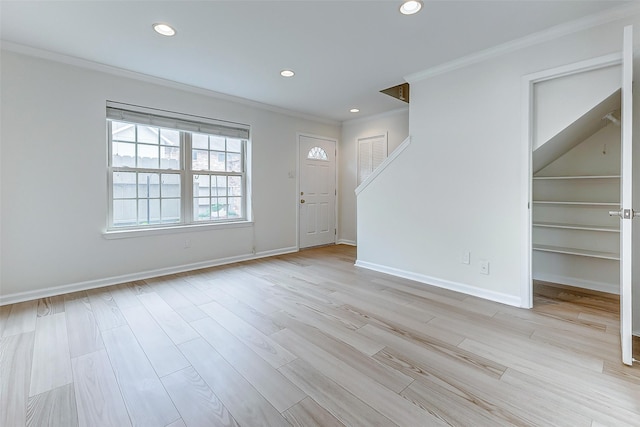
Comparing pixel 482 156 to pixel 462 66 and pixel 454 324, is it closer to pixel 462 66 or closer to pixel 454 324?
pixel 462 66

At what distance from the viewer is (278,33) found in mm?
2486

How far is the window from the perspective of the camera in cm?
343

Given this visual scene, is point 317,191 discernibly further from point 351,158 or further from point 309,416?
point 309,416

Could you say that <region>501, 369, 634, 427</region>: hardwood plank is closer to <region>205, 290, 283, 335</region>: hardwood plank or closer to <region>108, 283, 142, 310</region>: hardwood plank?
<region>205, 290, 283, 335</region>: hardwood plank

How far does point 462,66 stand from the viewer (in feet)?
9.76

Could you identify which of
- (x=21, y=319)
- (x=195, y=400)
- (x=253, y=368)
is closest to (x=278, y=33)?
(x=253, y=368)

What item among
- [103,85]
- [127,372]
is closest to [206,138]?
[103,85]

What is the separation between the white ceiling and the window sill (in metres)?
1.83

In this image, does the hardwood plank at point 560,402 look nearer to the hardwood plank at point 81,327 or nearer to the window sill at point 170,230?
the hardwood plank at point 81,327

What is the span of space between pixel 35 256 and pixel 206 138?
7.47ft

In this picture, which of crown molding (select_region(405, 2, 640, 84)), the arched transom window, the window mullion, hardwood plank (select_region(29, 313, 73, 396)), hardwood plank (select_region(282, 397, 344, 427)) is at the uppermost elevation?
crown molding (select_region(405, 2, 640, 84))

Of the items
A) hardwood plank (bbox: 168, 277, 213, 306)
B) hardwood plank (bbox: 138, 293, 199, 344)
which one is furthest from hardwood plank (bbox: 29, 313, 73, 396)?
hardwood plank (bbox: 168, 277, 213, 306)

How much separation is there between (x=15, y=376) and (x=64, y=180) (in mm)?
2049

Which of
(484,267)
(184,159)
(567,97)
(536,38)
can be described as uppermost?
(536,38)
